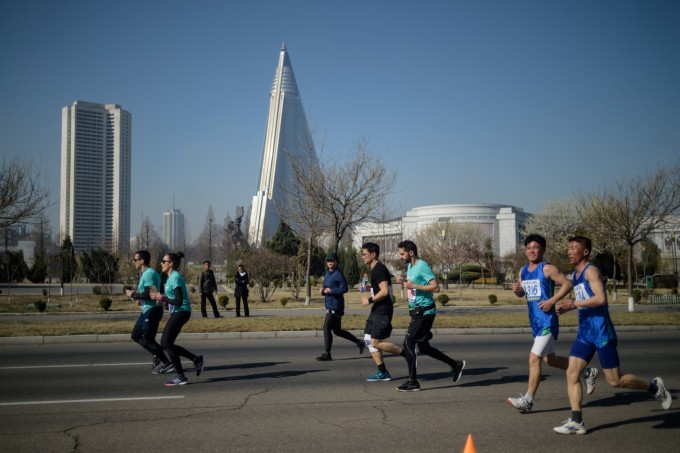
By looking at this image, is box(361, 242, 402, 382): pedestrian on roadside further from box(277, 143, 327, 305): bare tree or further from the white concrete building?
the white concrete building

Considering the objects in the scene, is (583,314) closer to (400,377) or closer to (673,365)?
(400,377)

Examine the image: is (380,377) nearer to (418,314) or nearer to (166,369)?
(418,314)

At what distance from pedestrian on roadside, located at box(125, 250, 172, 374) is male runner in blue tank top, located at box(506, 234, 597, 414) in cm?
522

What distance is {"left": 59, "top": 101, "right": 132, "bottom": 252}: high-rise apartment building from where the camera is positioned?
172 meters

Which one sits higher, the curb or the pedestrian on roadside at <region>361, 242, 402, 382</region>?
the pedestrian on roadside at <region>361, 242, 402, 382</region>

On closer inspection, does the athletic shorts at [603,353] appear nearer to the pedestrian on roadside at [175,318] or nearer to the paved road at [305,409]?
the paved road at [305,409]

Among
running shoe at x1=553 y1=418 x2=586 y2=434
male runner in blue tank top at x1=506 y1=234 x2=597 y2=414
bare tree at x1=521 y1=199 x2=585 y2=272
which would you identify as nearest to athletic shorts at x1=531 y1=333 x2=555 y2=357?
male runner in blue tank top at x1=506 y1=234 x2=597 y2=414

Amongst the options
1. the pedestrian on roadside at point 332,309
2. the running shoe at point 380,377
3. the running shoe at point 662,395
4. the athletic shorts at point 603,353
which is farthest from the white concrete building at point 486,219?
the athletic shorts at point 603,353

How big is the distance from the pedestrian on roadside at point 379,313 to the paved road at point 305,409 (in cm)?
47

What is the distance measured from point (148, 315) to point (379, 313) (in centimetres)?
351

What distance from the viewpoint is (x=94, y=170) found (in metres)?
180

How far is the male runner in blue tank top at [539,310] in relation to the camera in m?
6.35

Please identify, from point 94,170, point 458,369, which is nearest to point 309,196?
point 458,369

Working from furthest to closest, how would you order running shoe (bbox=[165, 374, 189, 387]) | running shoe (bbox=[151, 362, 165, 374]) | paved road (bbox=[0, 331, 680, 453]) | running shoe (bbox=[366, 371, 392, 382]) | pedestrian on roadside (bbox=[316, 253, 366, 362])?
1. pedestrian on roadside (bbox=[316, 253, 366, 362])
2. running shoe (bbox=[151, 362, 165, 374])
3. running shoe (bbox=[366, 371, 392, 382])
4. running shoe (bbox=[165, 374, 189, 387])
5. paved road (bbox=[0, 331, 680, 453])
